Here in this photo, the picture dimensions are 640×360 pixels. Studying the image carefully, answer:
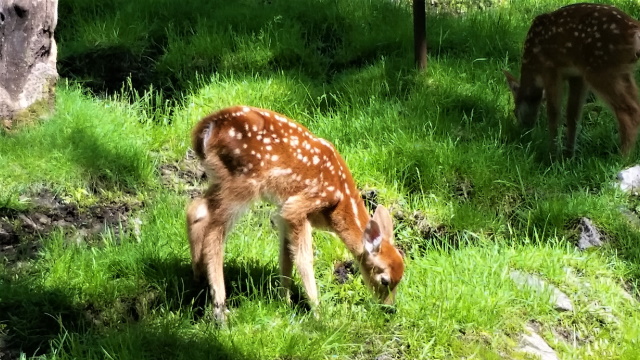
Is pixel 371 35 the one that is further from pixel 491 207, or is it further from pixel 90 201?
pixel 90 201

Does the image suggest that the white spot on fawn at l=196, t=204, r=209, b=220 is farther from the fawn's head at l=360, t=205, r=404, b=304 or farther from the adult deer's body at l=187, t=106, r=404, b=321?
the fawn's head at l=360, t=205, r=404, b=304

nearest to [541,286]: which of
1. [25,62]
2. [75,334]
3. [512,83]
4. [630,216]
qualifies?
[630,216]

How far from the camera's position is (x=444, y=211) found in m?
5.95

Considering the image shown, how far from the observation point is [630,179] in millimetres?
6207

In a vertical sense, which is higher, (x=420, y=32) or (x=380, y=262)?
(x=420, y=32)

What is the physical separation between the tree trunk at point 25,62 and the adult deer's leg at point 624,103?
4957 millimetres

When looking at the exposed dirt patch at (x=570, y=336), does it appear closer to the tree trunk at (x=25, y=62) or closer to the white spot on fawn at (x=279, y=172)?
the white spot on fawn at (x=279, y=172)

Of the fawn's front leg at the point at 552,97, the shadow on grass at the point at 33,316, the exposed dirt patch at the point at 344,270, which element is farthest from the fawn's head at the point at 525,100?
the shadow on grass at the point at 33,316

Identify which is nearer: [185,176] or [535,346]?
[535,346]

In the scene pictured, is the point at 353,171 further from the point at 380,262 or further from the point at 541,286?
the point at 541,286

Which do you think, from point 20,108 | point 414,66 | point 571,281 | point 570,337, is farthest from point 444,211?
point 20,108

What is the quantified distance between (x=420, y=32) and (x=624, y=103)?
1966mm

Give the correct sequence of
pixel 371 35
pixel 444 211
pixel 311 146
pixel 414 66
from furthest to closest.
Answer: pixel 371 35 < pixel 414 66 < pixel 444 211 < pixel 311 146

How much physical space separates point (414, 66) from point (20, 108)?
375 centimetres
